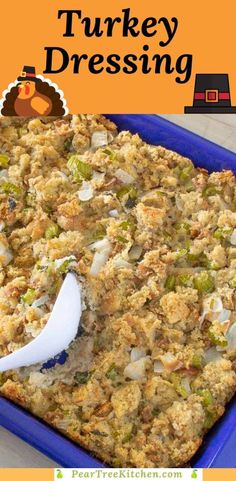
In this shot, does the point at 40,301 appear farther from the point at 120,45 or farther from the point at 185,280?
the point at 120,45

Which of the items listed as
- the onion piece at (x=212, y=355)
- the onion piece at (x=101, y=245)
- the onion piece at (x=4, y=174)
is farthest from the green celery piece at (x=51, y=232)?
the onion piece at (x=212, y=355)

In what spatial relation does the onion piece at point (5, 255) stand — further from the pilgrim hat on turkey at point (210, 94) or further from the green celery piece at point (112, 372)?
the pilgrim hat on turkey at point (210, 94)

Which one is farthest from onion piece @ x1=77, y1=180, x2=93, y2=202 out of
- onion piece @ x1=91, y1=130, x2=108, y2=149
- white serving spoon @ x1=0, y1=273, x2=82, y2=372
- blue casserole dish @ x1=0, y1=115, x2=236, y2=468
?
blue casserole dish @ x1=0, y1=115, x2=236, y2=468

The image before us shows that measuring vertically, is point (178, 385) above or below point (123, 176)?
below

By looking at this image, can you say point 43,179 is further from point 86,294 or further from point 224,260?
point 224,260

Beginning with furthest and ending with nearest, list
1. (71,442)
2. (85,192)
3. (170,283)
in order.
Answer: (85,192) → (170,283) → (71,442)

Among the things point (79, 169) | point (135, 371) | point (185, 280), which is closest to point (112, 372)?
point (135, 371)
